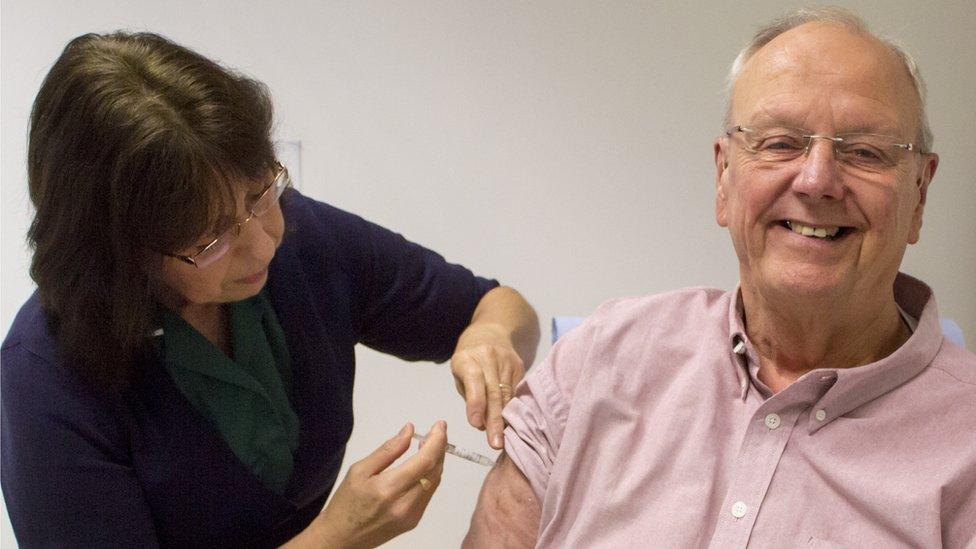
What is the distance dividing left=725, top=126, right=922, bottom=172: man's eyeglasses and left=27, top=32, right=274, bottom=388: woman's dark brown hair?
26.7 inches

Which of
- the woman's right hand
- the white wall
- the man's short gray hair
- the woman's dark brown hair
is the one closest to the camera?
the woman's dark brown hair

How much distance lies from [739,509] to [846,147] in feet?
1.60

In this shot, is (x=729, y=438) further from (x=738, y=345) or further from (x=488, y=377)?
(x=488, y=377)

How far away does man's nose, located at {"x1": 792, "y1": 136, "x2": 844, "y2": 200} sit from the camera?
1181 millimetres

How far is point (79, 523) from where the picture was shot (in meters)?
1.28

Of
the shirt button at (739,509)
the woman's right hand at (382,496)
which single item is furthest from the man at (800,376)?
the woman's right hand at (382,496)

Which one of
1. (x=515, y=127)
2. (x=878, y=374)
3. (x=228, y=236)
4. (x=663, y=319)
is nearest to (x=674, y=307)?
(x=663, y=319)

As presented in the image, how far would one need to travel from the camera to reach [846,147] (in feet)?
3.95

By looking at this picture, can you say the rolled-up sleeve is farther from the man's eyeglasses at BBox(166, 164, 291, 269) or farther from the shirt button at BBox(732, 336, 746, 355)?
the man's eyeglasses at BBox(166, 164, 291, 269)

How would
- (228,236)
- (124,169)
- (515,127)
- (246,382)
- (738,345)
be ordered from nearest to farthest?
(124,169)
(228,236)
(738,345)
(246,382)
(515,127)

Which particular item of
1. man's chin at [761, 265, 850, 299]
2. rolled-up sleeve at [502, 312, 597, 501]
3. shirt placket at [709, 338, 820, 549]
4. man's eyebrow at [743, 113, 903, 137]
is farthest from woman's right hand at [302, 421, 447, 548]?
man's eyebrow at [743, 113, 903, 137]

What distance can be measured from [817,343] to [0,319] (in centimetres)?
204

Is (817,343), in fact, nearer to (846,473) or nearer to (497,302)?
(846,473)

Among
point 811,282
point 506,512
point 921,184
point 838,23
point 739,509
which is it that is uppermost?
point 838,23
